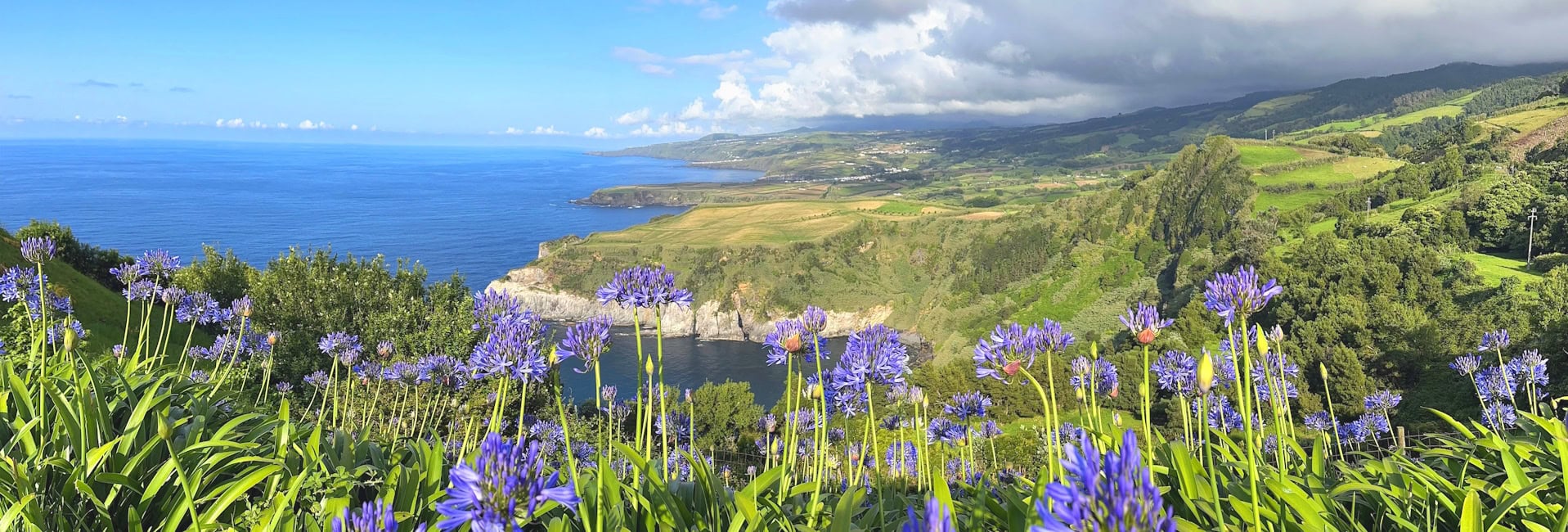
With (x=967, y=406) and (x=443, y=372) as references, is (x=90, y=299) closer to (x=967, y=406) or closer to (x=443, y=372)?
(x=443, y=372)

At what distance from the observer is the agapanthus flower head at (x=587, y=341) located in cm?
411

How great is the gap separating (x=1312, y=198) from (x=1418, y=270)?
52253mm

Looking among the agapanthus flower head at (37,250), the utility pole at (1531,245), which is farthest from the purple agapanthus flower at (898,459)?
the utility pole at (1531,245)

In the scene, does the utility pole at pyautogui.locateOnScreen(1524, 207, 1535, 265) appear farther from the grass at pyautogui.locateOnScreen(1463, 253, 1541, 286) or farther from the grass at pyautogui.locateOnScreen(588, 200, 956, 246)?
A: the grass at pyautogui.locateOnScreen(588, 200, 956, 246)

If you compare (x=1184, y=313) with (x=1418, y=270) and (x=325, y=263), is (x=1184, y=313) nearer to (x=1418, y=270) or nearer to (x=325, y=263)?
(x=1418, y=270)

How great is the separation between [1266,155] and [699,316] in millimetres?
94349

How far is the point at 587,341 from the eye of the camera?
13.7ft

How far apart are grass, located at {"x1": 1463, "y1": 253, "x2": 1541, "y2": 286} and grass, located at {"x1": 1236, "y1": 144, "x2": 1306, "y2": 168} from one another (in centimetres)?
6156

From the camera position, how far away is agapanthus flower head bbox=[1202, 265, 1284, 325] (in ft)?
10.5

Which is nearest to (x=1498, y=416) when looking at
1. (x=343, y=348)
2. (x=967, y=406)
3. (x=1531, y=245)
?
(x=967, y=406)

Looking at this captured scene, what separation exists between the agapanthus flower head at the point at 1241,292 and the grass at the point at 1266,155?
421 feet

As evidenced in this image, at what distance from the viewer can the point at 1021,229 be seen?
5089 inches

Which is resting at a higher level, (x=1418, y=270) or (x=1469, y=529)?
(x=1469, y=529)

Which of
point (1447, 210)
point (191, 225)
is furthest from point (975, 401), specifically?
point (191, 225)
